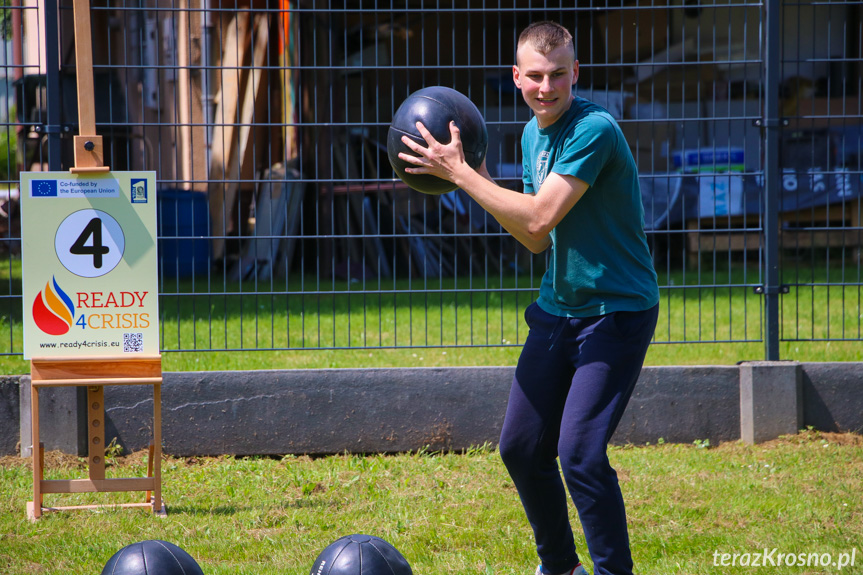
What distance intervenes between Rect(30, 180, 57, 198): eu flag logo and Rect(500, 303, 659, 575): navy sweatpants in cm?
248

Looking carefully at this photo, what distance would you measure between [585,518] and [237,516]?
200cm

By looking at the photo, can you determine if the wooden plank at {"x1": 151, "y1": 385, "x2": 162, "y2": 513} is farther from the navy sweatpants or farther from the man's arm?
the man's arm

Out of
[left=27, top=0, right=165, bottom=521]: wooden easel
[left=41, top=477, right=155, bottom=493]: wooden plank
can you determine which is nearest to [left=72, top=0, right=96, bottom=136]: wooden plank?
[left=27, top=0, right=165, bottom=521]: wooden easel

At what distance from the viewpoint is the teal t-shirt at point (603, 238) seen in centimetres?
320

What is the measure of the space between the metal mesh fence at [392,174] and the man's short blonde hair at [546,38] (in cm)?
184

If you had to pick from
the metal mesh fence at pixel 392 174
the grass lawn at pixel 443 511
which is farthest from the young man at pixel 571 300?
the metal mesh fence at pixel 392 174

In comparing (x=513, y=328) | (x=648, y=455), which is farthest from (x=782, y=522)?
(x=513, y=328)

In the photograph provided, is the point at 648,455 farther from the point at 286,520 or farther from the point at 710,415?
the point at 286,520

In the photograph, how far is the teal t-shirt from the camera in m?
3.20

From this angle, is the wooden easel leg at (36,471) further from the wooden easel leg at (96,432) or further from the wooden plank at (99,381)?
the wooden easel leg at (96,432)

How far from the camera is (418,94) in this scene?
351 cm

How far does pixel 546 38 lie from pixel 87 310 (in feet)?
8.75

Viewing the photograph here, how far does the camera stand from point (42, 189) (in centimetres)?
446

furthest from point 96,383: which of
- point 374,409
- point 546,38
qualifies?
point 546,38
